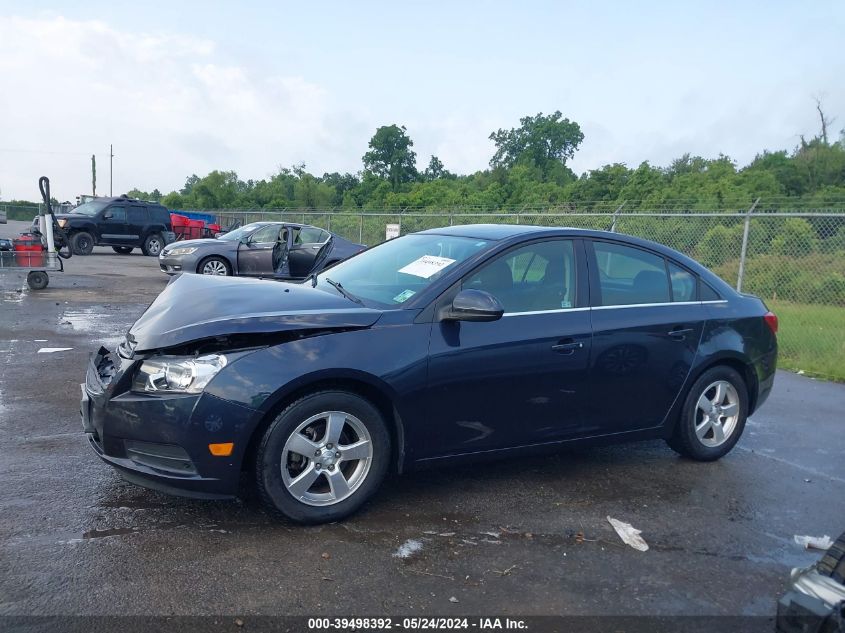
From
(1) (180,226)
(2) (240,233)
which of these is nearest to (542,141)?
(1) (180,226)

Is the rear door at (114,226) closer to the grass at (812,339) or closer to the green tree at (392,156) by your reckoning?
the grass at (812,339)

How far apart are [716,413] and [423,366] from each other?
2486 millimetres

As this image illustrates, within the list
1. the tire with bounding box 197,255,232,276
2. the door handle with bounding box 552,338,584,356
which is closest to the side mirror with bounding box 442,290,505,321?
the door handle with bounding box 552,338,584,356

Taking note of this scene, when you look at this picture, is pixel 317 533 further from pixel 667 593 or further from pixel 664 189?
pixel 664 189

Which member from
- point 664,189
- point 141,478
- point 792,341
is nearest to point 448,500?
point 141,478

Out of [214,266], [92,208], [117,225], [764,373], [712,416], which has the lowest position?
[712,416]

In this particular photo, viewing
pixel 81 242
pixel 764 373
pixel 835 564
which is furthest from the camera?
pixel 81 242

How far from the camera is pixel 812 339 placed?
384 inches

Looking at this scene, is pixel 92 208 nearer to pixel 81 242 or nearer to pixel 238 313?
pixel 81 242

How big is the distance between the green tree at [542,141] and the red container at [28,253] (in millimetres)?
51225

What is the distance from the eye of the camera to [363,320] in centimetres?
383

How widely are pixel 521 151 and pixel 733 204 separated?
1687 inches

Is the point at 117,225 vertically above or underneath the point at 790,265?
underneath

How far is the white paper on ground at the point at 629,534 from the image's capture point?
375 cm
